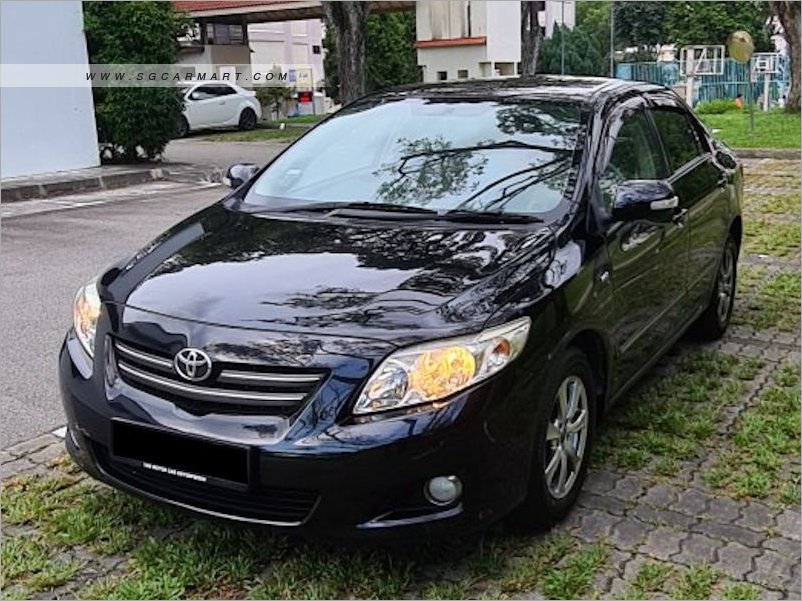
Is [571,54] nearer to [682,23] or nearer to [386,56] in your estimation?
[386,56]

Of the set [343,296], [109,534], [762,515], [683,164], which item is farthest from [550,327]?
[683,164]

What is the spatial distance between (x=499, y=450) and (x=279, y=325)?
77 centimetres

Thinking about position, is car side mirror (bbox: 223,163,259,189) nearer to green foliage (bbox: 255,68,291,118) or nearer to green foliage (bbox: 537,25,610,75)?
green foliage (bbox: 255,68,291,118)

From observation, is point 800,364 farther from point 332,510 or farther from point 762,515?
point 332,510

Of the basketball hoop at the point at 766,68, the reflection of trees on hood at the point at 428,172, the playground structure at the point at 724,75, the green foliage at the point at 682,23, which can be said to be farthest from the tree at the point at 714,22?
the reflection of trees on hood at the point at 428,172

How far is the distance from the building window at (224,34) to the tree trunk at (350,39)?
39.7 feet

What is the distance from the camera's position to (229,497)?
2723 mm

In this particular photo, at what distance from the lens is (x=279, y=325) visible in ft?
9.07

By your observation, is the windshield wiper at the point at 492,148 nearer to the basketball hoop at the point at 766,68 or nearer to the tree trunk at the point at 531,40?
the tree trunk at the point at 531,40

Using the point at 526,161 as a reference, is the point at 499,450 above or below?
below

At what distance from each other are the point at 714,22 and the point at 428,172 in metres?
57.1

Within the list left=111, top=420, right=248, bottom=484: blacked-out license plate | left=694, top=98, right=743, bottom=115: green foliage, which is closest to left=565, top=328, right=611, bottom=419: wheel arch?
left=111, top=420, right=248, bottom=484: blacked-out license plate

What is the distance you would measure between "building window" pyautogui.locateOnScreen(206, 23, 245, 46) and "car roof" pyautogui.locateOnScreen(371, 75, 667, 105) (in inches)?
982

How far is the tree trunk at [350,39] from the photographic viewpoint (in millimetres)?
16719
